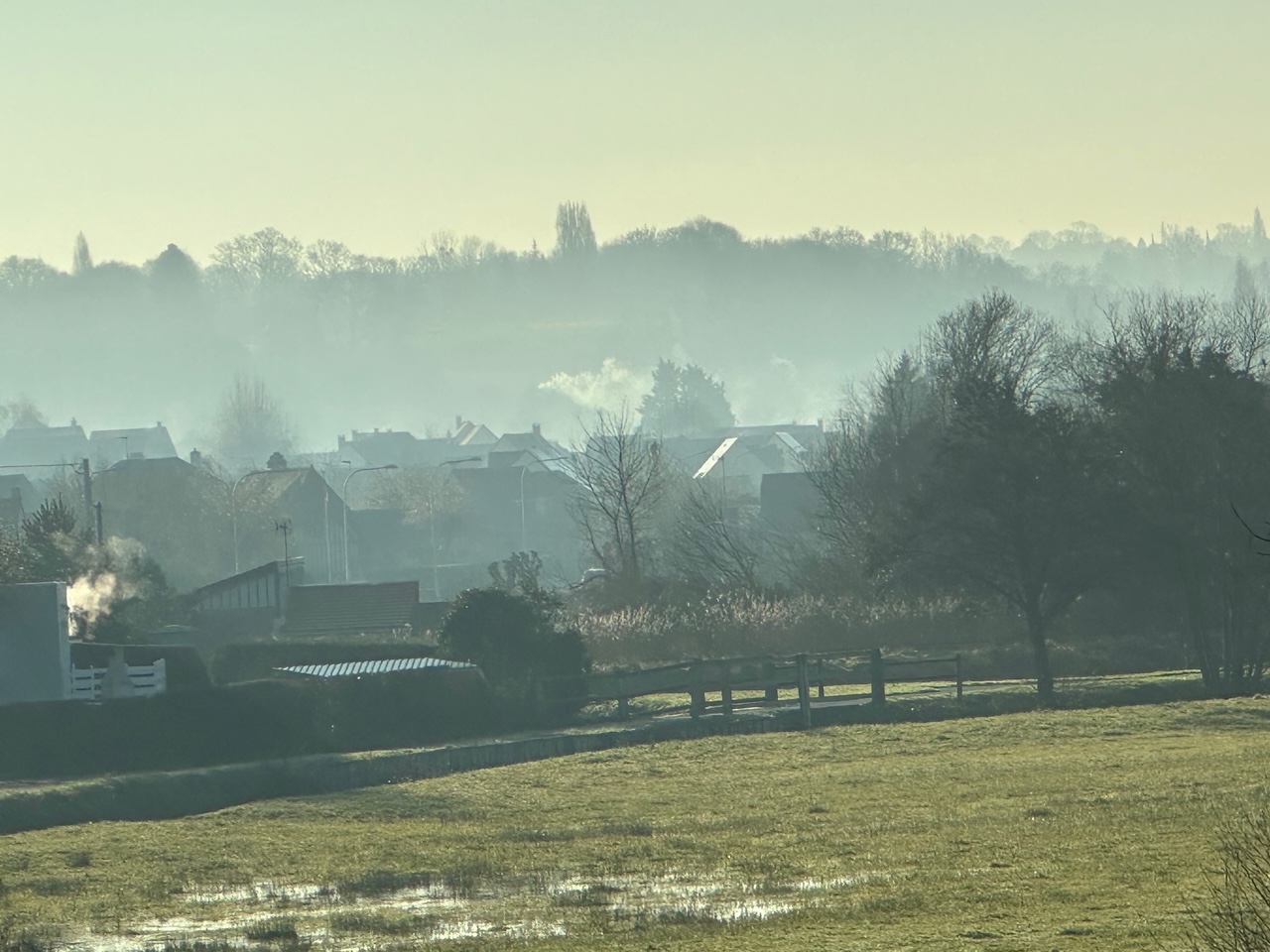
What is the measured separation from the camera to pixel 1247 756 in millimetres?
24422

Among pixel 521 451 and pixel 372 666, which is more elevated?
pixel 521 451

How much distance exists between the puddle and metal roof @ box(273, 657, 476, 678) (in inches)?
647

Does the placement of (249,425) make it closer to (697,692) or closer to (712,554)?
(712,554)

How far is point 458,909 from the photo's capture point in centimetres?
1641

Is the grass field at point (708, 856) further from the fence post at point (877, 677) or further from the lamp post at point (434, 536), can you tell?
the lamp post at point (434, 536)

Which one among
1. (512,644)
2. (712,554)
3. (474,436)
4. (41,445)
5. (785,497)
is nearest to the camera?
(512,644)

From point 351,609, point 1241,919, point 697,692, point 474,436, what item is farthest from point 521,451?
point 1241,919

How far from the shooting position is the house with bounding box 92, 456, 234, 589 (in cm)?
9894

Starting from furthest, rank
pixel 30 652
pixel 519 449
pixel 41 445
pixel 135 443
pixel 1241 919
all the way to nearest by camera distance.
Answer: pixel 41 445 < pixel 135 443 < pixel 519 449 < pixel 30 652 < pixel 1241 919

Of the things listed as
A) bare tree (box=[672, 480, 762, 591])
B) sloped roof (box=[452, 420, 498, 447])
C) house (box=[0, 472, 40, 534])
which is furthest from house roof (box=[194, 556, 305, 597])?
sloped roof (box=[452, 420, 498, 447])

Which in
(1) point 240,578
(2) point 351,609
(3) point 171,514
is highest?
(3) point 171,514

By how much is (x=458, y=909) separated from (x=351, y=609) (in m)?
37.1

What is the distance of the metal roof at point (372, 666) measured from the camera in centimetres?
3500

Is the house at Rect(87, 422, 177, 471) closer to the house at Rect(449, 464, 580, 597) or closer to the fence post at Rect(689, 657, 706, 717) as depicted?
the house at Rect(449, 464, 580, 597)
